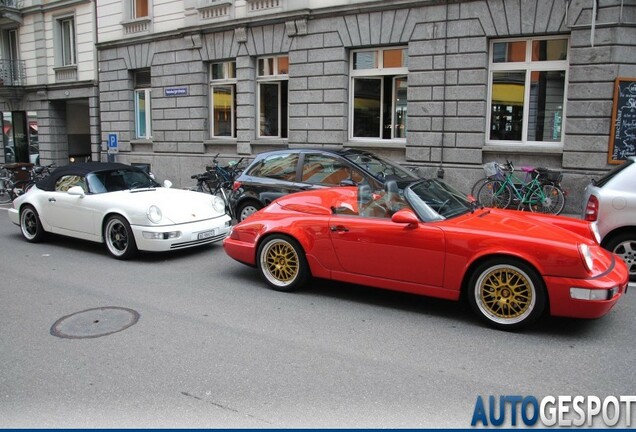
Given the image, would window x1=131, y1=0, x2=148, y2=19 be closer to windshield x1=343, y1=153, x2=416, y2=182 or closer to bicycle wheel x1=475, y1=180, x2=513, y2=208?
windshield x1=343, y1=153, x2=416, y2=182

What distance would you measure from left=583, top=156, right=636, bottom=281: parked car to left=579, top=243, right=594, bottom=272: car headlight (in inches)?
88.5

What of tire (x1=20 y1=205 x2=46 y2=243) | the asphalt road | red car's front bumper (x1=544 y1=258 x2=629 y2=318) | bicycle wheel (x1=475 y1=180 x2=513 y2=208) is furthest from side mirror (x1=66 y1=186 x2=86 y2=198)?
bicycle wheel (x1=475 y1=180 x2=513 y2=208)

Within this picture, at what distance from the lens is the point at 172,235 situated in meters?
7.72

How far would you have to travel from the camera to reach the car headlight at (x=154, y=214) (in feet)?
25.3

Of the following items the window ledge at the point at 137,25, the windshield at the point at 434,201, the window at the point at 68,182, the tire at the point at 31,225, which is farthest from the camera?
the window ledge at the point at 137,25

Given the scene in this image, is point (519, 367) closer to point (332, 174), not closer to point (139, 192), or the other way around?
point (332, 174)

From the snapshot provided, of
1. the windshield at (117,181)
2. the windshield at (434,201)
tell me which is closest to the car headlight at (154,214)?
the windshield at (117,181)

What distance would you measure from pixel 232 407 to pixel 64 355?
1773 millimetres

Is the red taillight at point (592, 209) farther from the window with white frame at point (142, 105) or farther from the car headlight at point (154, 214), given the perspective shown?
the window with white frame at point (142, 105)

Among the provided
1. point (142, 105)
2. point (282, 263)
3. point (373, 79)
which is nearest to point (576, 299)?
point (282, 263)

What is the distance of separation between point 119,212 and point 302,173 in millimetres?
3148

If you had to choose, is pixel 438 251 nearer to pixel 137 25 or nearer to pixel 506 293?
pixel 506 293

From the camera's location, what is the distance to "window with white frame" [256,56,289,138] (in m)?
16.6

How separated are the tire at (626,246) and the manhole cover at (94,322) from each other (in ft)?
19.0
